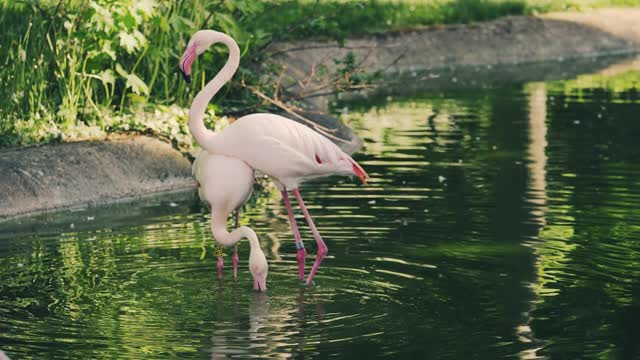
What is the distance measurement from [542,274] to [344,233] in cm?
182

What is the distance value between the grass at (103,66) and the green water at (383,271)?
1183 mm

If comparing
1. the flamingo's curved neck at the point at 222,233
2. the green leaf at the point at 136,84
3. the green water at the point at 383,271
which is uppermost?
the green leaf at the point at 136,84

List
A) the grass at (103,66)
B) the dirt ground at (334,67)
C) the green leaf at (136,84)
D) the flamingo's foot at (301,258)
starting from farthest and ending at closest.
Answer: the green leaf at (136,84), the grass at (103,66), the dirt ground at (334,67), the flamingo's foot at (301,258)

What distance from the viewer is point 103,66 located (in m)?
13.1

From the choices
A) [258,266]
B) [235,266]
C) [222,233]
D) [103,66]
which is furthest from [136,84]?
[258,266]

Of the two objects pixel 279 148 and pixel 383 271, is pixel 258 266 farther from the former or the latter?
pixel 383 271

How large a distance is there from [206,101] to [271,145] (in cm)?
52

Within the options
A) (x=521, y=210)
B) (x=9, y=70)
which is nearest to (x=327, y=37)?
(x=9, y=70)

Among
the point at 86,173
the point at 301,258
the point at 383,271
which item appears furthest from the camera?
the point at 86,173

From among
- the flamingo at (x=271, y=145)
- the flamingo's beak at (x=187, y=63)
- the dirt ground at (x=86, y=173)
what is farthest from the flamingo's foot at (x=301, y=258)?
the dirt ground at (x=86, y=173)

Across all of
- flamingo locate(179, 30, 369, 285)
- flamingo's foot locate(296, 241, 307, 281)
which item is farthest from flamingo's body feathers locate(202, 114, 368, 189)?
flamingo's foot locate(296, 241, 307, 281)

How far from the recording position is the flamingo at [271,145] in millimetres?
8328

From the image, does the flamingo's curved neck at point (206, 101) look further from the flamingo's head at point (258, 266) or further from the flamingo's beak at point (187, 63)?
the flamingo's head at point (258, 266)

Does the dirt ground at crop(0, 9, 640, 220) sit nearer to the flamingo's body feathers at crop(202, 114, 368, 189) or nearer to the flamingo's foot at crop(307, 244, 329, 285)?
the flamingo's body feathers at crop(202, 114, 368, 189)
